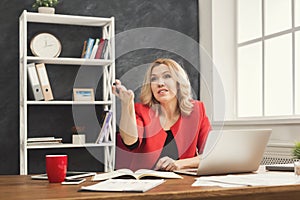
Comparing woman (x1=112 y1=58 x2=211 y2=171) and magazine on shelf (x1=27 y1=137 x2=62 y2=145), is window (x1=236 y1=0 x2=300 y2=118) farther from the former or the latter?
magazine on shelf (x1=27 y1=137 x2=62 y2=145)

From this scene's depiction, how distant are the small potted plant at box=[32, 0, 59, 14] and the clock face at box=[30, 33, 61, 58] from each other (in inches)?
7.8

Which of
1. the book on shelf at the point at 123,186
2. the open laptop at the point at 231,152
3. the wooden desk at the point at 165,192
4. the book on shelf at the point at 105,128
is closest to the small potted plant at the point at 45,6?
the book on shelf at the point at 105,128

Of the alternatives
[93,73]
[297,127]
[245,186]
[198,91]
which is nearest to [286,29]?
[297,127]

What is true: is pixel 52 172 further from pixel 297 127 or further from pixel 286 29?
pixel 286 29

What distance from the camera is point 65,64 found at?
4.15m

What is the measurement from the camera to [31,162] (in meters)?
4.02

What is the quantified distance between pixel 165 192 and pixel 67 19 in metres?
2.90

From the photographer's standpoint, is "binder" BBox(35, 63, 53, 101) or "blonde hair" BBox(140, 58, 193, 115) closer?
"blonde hair" BBox(140, 58, 193, 115)

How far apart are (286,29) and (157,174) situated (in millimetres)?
2440

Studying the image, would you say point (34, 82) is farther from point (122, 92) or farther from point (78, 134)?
point (122, 92)

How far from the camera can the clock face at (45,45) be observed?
12.9 feet

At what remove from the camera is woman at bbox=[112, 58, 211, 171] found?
284cm

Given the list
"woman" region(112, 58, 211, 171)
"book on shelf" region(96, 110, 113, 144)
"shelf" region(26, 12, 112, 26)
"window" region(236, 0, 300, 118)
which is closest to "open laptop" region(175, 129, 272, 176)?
"woman" region(112, 58, 211, 171)

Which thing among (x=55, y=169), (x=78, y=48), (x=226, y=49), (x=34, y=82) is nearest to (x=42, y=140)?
(x=34, y=82)
